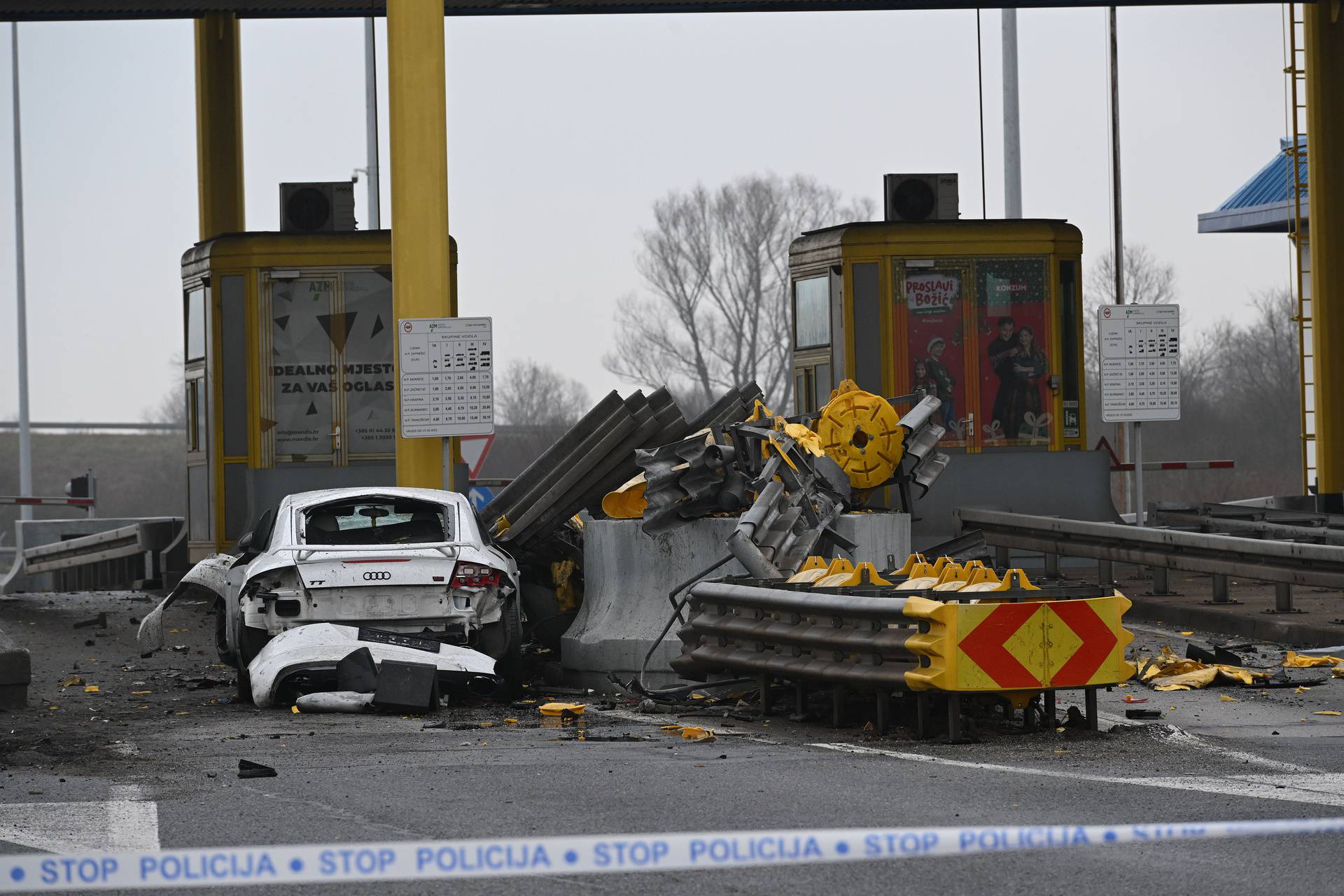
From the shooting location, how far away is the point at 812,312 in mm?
21234

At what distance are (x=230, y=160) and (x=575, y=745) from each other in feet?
59.4

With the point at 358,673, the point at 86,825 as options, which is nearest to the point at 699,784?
the point at 86,825

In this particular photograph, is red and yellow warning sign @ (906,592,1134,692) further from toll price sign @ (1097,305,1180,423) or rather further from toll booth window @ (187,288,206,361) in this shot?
toll booth window @ (187,288,206,361)

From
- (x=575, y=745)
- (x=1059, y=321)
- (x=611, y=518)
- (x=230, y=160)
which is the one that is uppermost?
(x=230, y=160)

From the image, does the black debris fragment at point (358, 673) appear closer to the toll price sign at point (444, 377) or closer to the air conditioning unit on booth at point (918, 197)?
the toll price sign at point (444, 377)

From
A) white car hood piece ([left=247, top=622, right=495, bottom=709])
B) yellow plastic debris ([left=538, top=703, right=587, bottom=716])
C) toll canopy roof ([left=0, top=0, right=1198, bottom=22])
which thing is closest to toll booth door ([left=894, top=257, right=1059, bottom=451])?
toll canopy roof ([left=0, top=0, right=1198, bottom=22])

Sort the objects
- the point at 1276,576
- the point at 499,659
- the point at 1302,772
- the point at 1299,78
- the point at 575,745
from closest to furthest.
A: the point at 1302,772, the point at 575,745, the point at 499,659, the point at 1276,576, the point at 1299,78

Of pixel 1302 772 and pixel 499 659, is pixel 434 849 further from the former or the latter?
pixel 499 659

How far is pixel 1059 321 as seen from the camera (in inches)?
810

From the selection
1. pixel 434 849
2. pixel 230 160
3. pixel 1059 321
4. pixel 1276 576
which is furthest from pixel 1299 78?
pixel 434 849

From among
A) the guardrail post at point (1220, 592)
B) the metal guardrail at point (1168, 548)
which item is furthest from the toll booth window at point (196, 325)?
the guardrail post at point (1220, 592)

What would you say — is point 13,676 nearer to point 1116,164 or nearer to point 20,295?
point 1116,164

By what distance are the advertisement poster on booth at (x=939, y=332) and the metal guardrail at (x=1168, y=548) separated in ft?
4.49

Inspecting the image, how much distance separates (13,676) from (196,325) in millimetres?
10477
